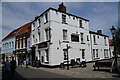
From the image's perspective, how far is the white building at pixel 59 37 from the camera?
1875 centimetres

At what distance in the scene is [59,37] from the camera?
19531 mm

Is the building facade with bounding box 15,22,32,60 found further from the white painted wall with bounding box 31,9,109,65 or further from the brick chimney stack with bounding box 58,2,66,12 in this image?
the brick chimney stack with bounding box 58,2,66,12

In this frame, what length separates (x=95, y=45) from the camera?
27562 mm

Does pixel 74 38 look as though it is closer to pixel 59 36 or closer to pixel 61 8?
pixel 59 36

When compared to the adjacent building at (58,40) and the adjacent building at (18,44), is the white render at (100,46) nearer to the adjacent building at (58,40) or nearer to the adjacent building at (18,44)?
the adjacent building at (58,40)

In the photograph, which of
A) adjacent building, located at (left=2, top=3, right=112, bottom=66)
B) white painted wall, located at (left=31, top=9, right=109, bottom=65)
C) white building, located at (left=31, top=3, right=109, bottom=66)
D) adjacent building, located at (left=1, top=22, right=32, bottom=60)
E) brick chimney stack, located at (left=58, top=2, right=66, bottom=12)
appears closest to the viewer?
white painted wall, located at (left=31, top=9, right=109, bottom=65)

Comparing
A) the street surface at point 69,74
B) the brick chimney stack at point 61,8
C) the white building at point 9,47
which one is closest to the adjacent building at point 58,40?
the brick chimney stack at point 61,8

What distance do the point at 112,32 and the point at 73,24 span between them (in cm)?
1116

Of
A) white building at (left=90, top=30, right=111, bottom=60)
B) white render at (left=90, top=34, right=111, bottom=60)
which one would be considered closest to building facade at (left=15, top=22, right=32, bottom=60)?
white building at (left=90, top=30, right=111, bottom=60)

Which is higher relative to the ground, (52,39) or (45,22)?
(45,22)

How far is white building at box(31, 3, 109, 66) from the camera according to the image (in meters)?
18.8

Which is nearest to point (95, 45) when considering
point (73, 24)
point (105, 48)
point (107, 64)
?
point (105, 48)

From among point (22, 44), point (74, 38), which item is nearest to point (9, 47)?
point (22, 44)

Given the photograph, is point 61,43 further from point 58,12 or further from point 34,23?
point 34,23
